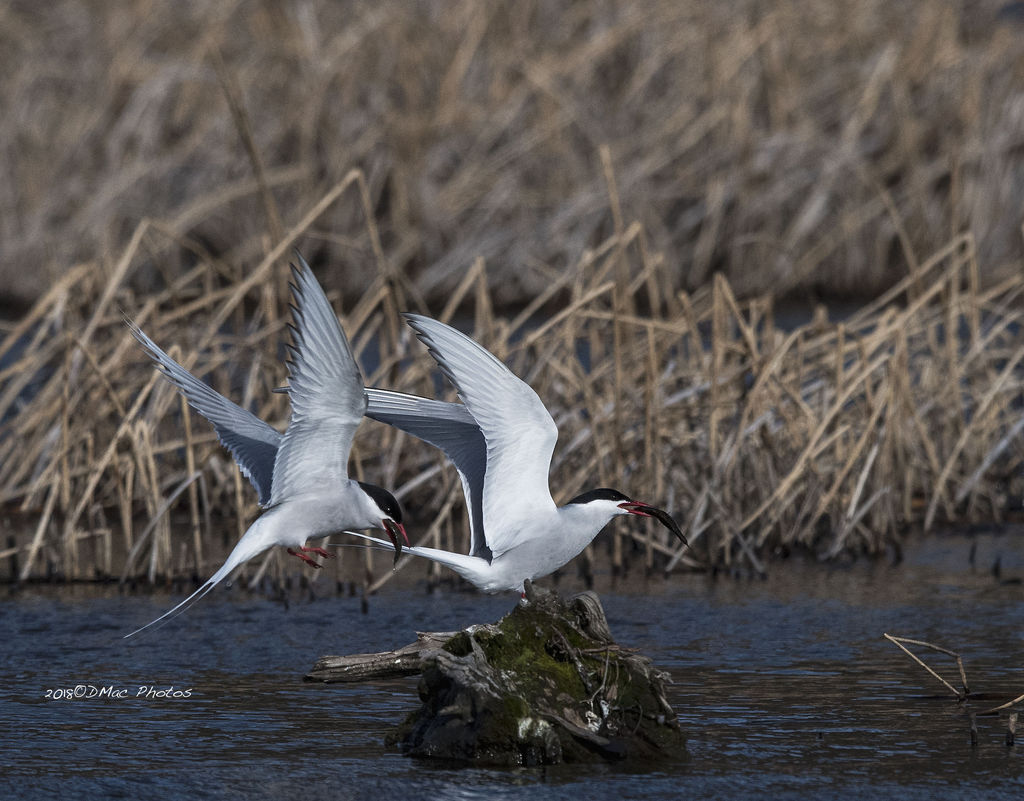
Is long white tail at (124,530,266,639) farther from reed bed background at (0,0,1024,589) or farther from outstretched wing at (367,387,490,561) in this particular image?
reed bed background at (0,0,1024,589)

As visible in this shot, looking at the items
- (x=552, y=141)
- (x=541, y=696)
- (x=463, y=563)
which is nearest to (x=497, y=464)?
(x=463, y=563)

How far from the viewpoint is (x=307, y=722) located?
588 centimetres

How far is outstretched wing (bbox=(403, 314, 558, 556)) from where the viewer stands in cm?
581

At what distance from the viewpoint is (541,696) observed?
534 cm

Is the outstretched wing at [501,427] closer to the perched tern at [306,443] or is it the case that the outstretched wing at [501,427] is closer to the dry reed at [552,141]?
the perched tern at [306,443]

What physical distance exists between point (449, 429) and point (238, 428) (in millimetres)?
948

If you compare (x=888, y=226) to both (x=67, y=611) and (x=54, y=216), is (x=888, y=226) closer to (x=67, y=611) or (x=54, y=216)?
(x=54, y=216)

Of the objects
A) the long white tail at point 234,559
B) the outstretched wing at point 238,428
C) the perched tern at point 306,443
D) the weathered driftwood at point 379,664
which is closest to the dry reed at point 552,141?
the outstretched wing at point 238,428

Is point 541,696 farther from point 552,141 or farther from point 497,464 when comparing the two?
point 552,141

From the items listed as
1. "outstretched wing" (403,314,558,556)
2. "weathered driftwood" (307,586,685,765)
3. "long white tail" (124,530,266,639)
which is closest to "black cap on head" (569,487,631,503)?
"outstretched wing" (403,314,558,556)

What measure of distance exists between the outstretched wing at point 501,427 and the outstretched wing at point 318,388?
0.90 feet

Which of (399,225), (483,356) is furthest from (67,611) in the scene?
(399,225)

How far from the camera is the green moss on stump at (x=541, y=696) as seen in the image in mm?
5293

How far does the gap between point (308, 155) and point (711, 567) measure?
8813 millimetres
